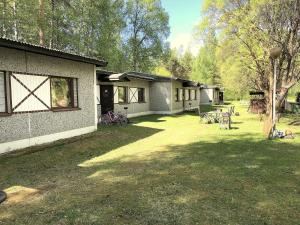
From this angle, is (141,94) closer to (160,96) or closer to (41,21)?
(160,96)

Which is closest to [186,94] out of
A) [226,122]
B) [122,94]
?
[122,94]

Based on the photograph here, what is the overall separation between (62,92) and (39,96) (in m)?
3.65

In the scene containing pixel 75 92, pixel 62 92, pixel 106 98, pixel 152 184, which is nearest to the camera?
pixel 152 184

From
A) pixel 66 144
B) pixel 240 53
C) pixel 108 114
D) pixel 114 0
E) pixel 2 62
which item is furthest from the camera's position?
pixel 114 0

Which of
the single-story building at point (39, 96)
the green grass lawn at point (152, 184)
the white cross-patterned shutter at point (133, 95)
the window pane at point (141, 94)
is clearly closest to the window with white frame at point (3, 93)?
the single-story building at point (39, 96)

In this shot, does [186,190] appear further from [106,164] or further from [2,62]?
[2,62]

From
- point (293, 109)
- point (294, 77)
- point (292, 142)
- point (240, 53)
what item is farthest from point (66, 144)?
point (293, 109)

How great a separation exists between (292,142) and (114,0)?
3068 cm

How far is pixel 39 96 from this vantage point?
9.62 meters

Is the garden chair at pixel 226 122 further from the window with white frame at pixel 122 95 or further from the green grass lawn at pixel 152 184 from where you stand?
the window with white frame at pixel 122 95

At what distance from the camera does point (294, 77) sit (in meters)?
14.9

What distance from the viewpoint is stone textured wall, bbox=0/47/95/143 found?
8.35m

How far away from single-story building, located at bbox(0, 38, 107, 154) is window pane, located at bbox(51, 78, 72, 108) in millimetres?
59

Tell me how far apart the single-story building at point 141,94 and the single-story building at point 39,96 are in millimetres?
4539
